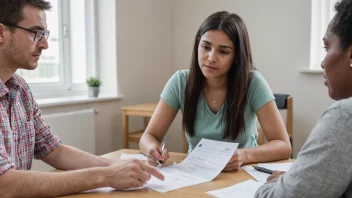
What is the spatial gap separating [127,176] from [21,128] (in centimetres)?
46

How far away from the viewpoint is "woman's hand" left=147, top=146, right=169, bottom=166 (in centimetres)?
142

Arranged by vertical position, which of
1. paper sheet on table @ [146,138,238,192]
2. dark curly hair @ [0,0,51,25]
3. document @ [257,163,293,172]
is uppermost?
dark curly hair @ [0,0,51,25]

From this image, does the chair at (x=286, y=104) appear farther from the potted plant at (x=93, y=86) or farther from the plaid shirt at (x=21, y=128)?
the plaid shirt at (x=21, y=128)

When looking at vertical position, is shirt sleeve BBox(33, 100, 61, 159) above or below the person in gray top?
below

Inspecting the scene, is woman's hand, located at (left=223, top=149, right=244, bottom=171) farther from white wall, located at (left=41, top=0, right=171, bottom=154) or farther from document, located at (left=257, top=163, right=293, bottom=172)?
white wall, located at (left=41, top=0, right=171, bottom=154)

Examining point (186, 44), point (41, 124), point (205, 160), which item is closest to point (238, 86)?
point (205, 160)

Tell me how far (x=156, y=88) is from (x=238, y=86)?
229 centimetres

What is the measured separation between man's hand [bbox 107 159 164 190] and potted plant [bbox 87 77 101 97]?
2097 millimetres

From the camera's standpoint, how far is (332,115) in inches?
27.6

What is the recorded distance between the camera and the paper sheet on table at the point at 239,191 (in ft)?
3.49

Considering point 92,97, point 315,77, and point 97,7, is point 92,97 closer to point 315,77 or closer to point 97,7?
point 97,7

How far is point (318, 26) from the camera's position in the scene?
3.29m

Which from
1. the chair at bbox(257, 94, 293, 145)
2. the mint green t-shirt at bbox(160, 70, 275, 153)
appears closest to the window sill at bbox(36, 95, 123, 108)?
the mint green t-shirt at bbox(160, 70, 275, 153)

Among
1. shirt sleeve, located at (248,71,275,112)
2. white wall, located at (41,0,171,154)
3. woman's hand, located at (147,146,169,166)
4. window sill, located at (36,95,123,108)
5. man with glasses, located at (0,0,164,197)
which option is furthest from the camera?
white wall, located at (41,0,171,154)
